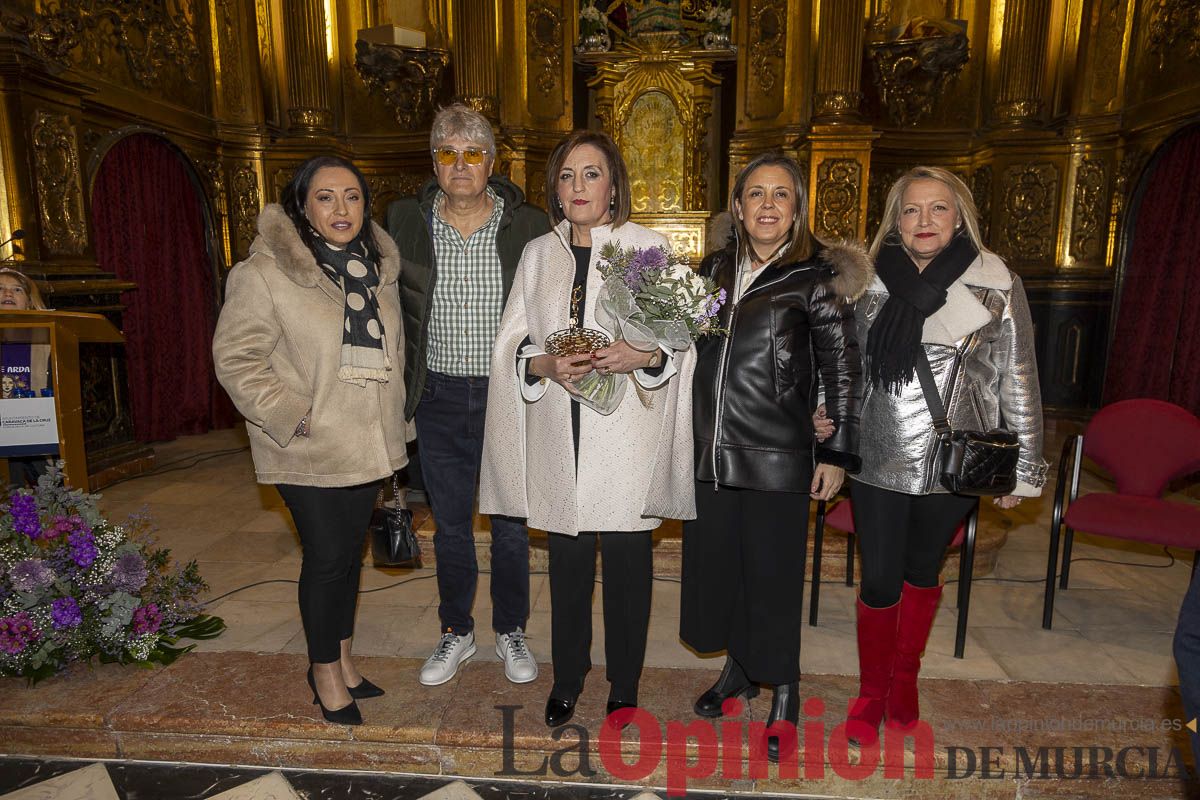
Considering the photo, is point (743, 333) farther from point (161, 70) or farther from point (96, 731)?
point (161, 70)

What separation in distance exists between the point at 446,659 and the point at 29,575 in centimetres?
145

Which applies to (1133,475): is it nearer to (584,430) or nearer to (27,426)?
(584,430)

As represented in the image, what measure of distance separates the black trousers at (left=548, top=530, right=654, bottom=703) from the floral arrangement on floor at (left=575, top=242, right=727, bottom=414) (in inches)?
24.1

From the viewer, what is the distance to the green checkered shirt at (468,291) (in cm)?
238

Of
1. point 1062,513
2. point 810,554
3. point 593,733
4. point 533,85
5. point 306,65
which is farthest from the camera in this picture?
point 533,85

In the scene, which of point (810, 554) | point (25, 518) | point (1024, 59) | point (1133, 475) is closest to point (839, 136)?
point (1024, 59)

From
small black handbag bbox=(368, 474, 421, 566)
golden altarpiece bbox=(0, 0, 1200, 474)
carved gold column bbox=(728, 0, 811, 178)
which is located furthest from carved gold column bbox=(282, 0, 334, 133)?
small black handbag bbox=(368, 474, 421, 566)

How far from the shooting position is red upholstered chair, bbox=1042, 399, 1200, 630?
9.99 feet

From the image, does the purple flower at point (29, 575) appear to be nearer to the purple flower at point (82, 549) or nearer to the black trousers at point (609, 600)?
the purple flower at point (82, 549)

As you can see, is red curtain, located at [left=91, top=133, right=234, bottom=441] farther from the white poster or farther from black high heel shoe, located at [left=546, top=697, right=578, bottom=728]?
black high heel shoe, located at [left=546, top=697, right=578, bottom=728]

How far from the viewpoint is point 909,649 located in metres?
2.21

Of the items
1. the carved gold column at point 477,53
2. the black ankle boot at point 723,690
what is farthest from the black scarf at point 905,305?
the carved gold column at point 477,53

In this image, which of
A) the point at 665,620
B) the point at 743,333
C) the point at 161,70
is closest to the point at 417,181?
the point at 161,70

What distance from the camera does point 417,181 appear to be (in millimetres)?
7887
